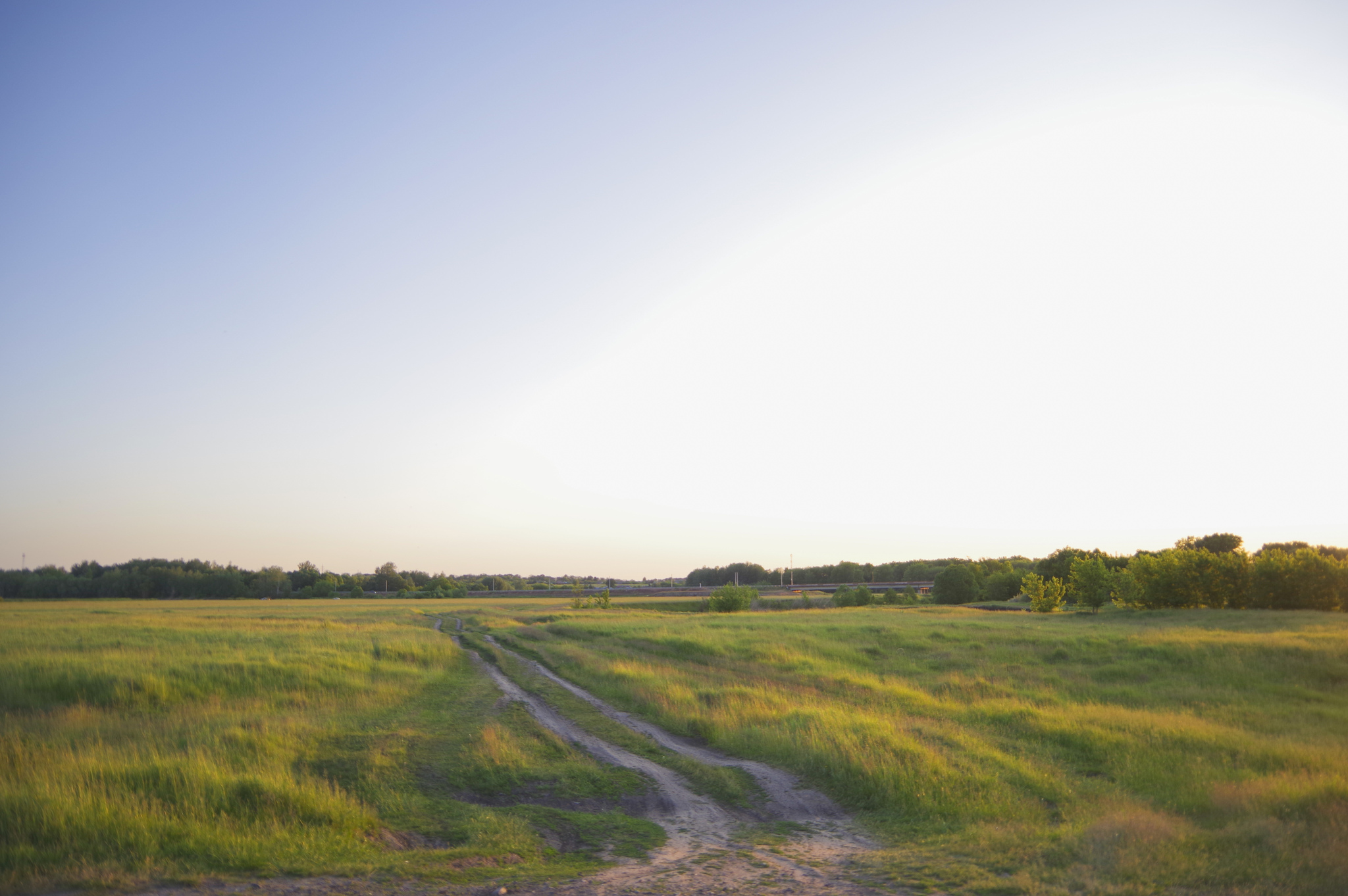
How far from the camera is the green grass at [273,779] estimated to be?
857cm

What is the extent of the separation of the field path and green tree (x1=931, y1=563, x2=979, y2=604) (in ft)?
273

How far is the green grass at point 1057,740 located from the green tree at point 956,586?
175ft

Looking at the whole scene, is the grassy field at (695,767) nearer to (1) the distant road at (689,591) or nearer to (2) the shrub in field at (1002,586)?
(2) the shrub in field at (1002,586)

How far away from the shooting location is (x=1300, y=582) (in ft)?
143

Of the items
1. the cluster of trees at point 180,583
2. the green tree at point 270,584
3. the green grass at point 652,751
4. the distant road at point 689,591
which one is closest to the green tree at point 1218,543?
the distant road at point 689,591

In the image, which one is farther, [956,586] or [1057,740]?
[956,586]

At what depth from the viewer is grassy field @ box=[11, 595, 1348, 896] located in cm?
862

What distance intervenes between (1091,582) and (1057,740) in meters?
A: 55.3

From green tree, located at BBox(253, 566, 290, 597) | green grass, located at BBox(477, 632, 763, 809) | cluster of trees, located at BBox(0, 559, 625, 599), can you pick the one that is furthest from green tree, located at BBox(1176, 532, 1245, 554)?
green tree, located at BBox(253, 566, 290, 597)

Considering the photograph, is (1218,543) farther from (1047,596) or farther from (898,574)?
(898,574)

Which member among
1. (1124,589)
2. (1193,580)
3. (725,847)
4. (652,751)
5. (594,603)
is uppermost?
(1193,580)

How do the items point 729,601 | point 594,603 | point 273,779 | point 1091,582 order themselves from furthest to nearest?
point 594,603, point 729,601, point 1091,582, point 273,779

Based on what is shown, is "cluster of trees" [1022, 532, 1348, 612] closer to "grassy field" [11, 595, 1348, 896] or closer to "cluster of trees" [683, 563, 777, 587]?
"grassy field" [11, 595, 1348, 896]

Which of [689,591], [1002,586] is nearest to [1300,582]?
[1002,586]
